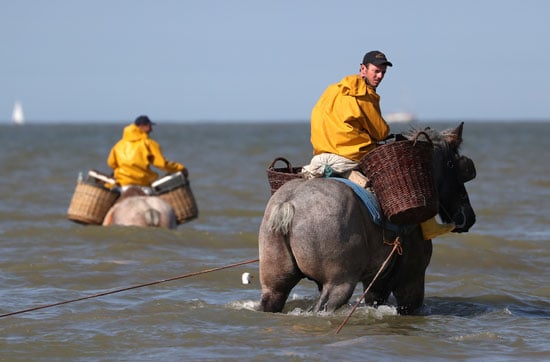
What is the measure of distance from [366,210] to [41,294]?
4231mm

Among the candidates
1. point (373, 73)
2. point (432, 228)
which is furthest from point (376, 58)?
point (432, 228)

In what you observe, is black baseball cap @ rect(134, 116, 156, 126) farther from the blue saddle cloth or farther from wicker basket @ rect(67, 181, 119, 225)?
the blue saddle cloth

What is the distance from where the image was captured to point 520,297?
11.8m

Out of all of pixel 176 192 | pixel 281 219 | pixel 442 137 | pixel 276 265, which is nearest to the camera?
pixel 281 219

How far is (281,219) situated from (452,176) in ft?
6.74

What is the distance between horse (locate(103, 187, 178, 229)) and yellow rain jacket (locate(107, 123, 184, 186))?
38 cm

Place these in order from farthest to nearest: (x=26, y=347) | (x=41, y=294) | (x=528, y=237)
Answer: (x=528, y=237) → (x=41, y=294) → (x=26, y=347)

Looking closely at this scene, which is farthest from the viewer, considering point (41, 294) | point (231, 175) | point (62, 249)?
point (231, 175)

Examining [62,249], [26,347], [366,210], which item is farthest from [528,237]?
[26,347]

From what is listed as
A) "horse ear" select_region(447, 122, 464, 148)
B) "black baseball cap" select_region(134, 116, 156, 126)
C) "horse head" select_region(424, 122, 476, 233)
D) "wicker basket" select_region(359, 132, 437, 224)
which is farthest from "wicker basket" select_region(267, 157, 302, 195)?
"black baseball cap" select_region(134, 116, 156, 126)

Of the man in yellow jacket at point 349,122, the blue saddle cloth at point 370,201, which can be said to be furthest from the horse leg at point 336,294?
the man in yellow jacket at point 349,122

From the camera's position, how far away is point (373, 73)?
8992 mm

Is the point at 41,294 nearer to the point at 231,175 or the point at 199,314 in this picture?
the point at 199,314

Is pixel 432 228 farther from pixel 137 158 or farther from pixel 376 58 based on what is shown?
pixel 137 158
